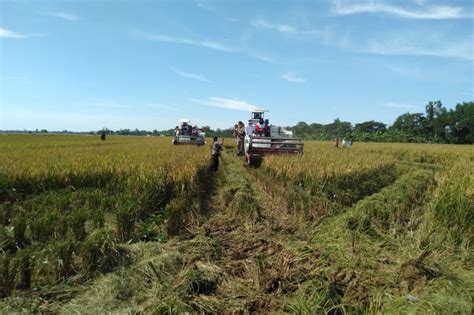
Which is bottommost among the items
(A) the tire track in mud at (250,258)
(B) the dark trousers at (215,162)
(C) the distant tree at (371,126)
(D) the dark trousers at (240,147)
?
(A) the tire track in mud at (250,258)

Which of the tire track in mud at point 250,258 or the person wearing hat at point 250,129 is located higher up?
the person wearing hat at point 250,129

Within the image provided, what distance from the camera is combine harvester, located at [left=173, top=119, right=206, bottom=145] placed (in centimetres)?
2941

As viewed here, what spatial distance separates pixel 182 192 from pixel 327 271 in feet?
13.9

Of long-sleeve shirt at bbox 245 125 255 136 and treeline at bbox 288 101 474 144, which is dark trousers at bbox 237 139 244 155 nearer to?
long-sleeve shirt at bbox 245 125 255 136

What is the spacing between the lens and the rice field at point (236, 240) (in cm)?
370

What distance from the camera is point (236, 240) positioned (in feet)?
18.5

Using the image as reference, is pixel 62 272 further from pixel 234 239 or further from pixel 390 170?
pixel 390 170

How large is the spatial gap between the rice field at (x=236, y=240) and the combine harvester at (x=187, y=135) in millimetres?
19917

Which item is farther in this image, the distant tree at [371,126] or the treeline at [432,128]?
the distant tree at [371,126]

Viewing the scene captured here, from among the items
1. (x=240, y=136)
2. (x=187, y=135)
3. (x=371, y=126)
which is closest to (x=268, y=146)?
(x=240, y=136)

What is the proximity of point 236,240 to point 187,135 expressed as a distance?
81.0ft

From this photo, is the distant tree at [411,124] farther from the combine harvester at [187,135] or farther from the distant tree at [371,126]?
the combine harvester at [187,135]

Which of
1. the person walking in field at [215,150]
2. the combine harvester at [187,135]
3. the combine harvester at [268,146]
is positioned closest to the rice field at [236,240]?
the person walking in field at [215,150]

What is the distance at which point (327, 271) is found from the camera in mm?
4250
